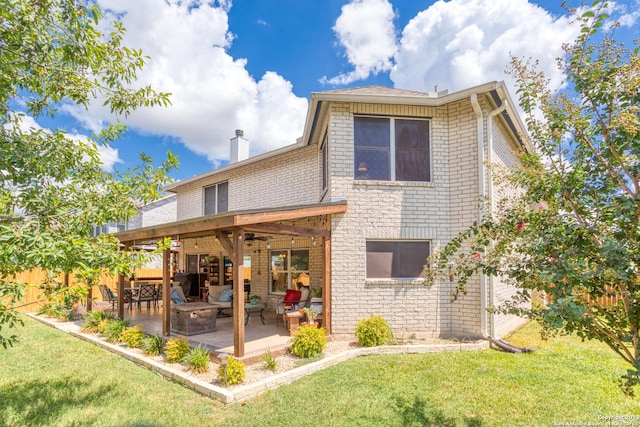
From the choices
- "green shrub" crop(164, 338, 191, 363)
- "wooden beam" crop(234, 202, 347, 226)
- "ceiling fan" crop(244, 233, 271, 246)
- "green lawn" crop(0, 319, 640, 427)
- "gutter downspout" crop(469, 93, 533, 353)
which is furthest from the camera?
"ceiling fan" crop(244, 233, 271, 246)

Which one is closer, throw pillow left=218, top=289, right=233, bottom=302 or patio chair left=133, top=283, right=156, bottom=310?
throw pillow left=218, top=289, right=233, bottom=302

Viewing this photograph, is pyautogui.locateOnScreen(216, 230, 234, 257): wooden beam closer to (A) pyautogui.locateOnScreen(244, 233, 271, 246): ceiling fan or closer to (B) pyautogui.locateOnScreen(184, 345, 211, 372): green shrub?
(B) pyautogui.locateOnScreen(184, 345, 211, 372): green shrub

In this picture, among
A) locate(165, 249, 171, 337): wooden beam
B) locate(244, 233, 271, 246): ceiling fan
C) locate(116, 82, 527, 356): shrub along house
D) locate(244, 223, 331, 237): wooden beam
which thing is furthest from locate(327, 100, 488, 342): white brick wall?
locate(244, 233, 271, 246): ceiling fan

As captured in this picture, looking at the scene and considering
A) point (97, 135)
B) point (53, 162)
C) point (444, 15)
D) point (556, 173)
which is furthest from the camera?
point (444, 15)

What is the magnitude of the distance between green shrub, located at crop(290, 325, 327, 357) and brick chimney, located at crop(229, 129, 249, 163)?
11.0m

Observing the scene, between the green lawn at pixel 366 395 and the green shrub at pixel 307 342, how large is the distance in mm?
642

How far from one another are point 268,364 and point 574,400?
4.71m

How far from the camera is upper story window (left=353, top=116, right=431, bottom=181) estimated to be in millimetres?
8766

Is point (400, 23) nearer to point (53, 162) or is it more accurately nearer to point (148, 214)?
point (53, 162)

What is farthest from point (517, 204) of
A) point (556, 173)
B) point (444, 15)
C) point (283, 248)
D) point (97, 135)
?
point (444, 15)

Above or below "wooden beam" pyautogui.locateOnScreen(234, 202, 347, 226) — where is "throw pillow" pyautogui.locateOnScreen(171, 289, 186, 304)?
below

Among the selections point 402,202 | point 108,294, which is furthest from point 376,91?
point 108,294

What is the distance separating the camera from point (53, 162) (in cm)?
352

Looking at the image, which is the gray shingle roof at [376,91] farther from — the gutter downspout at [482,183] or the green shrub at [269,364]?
the green shrub at [269,364]
